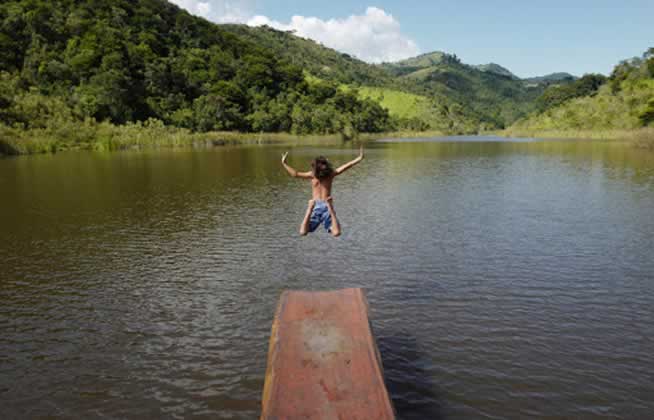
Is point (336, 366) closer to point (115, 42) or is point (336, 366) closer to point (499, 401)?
point (499, 401)

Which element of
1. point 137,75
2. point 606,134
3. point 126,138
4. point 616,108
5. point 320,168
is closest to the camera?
point 320,168

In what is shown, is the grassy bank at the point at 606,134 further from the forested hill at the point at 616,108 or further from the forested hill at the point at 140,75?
the forested hill at the point at 140,75

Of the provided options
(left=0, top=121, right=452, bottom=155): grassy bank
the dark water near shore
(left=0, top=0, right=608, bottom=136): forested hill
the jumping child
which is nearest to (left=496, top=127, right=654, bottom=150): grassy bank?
the dark water near shore

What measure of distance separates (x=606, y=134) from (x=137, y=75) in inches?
4151

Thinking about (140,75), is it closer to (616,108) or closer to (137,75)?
(137,75)

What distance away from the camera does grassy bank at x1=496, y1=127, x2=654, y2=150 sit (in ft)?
196

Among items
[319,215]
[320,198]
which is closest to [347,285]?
[319,215]

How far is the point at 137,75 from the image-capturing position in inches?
4326

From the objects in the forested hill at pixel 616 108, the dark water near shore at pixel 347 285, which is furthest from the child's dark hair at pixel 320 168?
the forested hill at pixel 616 108

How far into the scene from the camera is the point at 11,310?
11570mm

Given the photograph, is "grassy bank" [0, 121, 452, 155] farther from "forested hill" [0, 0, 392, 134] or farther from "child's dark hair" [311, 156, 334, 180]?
"child's dark hair" [311, 156, 334, 180]

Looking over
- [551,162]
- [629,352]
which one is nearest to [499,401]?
[629,352]

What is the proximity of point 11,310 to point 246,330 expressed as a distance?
6.30 metres

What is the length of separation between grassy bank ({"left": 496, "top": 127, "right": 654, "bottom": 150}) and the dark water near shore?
4078cm
